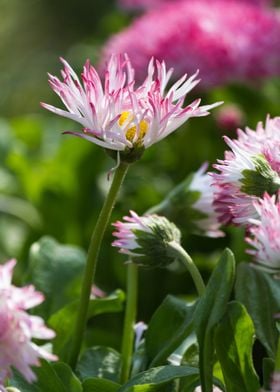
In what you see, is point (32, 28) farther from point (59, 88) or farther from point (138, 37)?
point (59, 88)

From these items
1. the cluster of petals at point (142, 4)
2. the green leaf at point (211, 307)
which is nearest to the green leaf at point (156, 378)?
the green leaf at point (211, 307)

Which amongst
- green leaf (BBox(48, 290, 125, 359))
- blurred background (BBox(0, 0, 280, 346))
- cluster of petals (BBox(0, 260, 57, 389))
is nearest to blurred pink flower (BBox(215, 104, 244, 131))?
blurred background (BBox(0, 0, 280, 346))

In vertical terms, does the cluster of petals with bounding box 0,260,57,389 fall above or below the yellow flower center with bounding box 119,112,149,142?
below

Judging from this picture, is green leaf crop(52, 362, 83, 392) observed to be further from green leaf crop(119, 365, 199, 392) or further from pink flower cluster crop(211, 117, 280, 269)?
pink flower cluster crop(211, 117, 280, 269)

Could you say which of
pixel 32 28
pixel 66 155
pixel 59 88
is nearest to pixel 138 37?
pixel 66 155

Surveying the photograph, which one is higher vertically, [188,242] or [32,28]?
[32,28]
